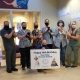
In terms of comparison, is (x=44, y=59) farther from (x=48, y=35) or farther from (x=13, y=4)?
(x=13, y=4)

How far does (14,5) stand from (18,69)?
117 inches

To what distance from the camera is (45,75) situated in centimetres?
551

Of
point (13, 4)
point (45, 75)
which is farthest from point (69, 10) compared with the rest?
point (45, 75)

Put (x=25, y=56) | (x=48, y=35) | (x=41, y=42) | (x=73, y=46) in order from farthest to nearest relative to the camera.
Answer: (x=73, y=46)
(x=48, y=35)
(x=25, y=56)
(x=41, y=42)

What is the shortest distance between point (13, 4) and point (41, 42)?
295 cm

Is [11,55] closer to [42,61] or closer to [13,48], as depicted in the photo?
[13,48]

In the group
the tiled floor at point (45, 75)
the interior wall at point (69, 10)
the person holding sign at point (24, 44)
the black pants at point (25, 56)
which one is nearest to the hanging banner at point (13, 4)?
the interior wall at point (69, 10)

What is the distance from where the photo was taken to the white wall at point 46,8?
28.1 feet

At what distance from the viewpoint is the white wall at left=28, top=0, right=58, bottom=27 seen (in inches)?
337

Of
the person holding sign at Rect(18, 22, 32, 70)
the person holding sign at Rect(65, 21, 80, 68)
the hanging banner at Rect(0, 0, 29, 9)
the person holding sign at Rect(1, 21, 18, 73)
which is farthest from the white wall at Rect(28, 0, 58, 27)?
the person holding sign at Rect(1, 21, 18, 73)

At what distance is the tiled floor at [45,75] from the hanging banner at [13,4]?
292 cm

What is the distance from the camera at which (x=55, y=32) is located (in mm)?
6484

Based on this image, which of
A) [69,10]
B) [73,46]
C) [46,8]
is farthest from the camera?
[46,8]

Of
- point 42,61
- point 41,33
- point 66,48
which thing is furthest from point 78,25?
point 42,61
